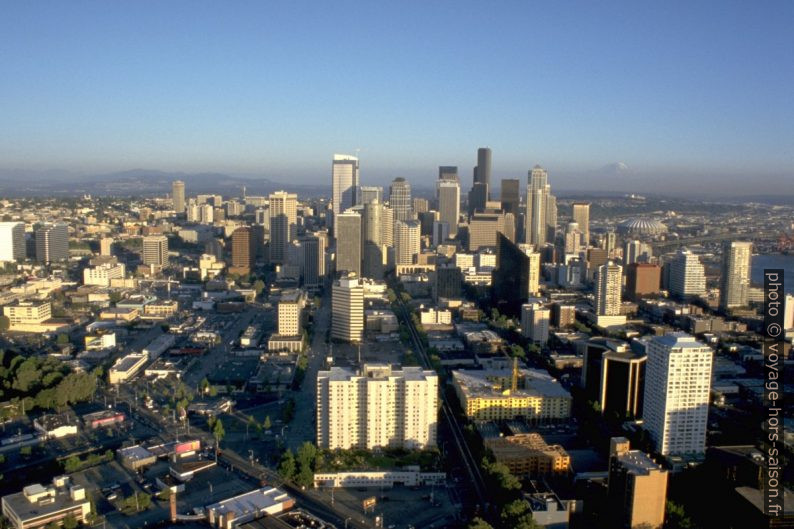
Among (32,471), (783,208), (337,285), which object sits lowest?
(32,471)

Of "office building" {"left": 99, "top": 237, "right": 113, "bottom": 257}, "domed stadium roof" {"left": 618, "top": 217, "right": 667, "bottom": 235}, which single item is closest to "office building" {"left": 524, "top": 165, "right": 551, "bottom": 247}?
"domed stadium roof" {"left": 618, "top": 217, "right": 667, "bottom": 235}

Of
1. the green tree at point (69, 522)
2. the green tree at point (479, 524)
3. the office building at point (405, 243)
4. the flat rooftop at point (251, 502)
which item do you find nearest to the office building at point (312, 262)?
the office building at point (405, 243)

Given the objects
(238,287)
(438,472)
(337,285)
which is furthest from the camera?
(238,287)

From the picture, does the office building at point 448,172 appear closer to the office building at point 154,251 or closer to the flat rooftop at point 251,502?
the office building at point 154,251

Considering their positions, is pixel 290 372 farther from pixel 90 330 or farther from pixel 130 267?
pixel 130 267

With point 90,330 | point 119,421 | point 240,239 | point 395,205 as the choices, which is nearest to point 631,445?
point 119,421

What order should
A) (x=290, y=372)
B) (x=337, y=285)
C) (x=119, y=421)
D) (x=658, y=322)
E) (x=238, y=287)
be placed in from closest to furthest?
(x=119, y=421) < (x=290, y=372) < (x=337, y=285) < (x=658, y=322) < (x=238, y=287)
